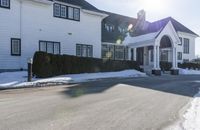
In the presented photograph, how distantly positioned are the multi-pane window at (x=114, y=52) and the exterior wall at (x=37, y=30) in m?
3.39

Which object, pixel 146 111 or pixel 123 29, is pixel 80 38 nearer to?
pixel 123 29

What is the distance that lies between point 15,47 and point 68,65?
4888 millimetres

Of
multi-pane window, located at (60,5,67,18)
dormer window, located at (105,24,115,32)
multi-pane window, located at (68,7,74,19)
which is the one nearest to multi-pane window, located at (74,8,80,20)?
multi-pane window, located at (68,7,74,19)

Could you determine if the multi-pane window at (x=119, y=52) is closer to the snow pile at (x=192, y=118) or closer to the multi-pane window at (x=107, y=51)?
the multi-pane window at (x=107, y=51)

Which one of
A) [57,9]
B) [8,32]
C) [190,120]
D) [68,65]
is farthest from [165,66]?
[190,120]

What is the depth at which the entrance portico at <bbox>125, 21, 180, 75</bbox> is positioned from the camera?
30.4 meters

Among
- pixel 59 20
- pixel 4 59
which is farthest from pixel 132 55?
pixel 4 59

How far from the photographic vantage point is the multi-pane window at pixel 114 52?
108 ft

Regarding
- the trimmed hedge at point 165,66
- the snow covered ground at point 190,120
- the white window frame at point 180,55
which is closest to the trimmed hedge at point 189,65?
the white window frame at point 180,55

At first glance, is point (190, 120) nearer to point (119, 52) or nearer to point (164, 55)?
point (119, 52)

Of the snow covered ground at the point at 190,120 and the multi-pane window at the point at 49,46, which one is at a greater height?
the multi-pane window at the point at 49,46

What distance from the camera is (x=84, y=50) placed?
2883cm

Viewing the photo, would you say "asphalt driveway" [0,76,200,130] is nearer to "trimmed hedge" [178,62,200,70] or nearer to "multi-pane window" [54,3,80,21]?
"multi-pane window" [54,3,80,21]

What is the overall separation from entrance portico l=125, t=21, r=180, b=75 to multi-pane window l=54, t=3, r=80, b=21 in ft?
29.5
